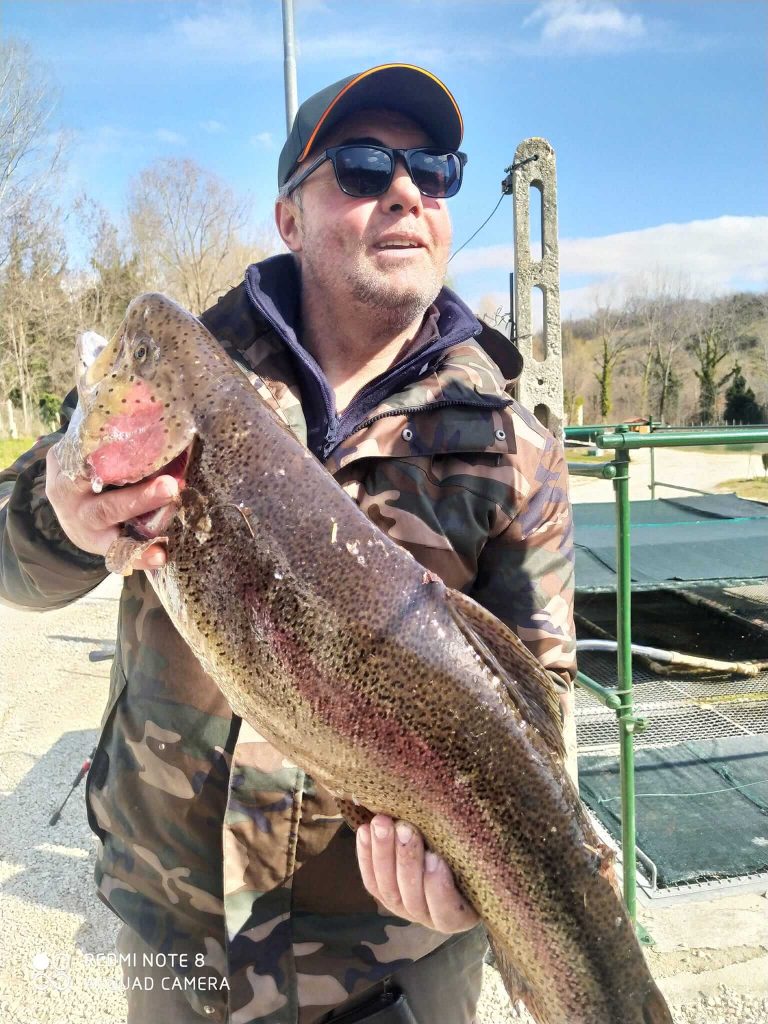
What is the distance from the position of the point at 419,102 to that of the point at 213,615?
177 cm

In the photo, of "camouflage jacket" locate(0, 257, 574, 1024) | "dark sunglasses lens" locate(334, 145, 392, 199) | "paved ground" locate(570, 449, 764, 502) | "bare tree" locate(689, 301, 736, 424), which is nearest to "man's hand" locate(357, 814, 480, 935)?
"camouflage jacket" locate(0, 257, 574, 1024)

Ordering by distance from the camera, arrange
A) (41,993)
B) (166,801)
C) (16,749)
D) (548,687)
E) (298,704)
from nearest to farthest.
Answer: (298,704), (548,687), (166,801), (41,993), (16,749)

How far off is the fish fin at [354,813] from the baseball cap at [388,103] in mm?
1989

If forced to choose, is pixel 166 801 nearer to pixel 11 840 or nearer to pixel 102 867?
pixel 102 867

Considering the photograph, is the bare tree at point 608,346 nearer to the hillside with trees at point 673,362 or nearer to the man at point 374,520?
the hillside with trees at point 673,362

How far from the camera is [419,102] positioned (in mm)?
2471

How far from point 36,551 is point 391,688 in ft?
3.48

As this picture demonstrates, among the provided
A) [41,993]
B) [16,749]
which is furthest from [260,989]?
[16,749]

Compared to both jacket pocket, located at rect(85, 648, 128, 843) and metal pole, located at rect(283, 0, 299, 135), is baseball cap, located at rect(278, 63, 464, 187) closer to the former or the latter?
jacket pocket, located at rect(85, 648, 128, 843)

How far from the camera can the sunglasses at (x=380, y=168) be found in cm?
239

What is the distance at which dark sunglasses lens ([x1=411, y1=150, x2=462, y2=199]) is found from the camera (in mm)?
2453

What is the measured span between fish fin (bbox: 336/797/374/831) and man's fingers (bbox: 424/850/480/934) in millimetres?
170

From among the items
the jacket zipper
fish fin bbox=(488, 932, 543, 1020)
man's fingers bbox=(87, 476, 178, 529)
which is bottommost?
fish fin bbox=(488, 932, 543, 1020)

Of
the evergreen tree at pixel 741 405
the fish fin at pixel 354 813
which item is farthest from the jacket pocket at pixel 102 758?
the evergreen tree at pixel 741 405
